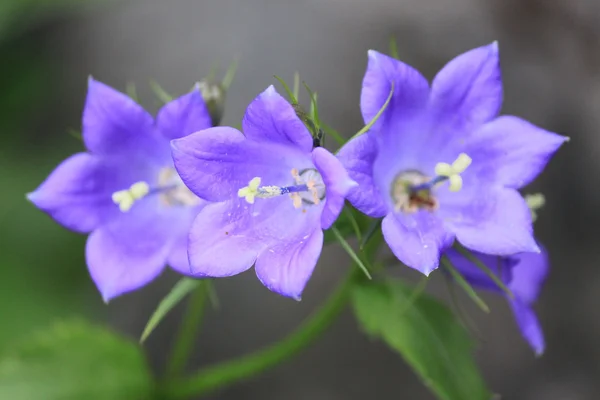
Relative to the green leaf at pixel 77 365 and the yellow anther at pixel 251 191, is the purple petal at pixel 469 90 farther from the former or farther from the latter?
the green leaf at pixel 77 365

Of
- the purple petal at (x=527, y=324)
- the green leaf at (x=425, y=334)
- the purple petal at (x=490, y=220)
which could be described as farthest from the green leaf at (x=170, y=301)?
the purple petal at (x=527, y=324)

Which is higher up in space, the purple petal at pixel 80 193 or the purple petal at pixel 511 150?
the purple petal at pixel 511 150

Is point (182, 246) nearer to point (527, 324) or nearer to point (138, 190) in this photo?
point (138, 190)

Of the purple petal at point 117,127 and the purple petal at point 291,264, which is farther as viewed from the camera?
the purple petal at point 117,127

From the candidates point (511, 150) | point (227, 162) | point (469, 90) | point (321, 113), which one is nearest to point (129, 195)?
point (227, 162)

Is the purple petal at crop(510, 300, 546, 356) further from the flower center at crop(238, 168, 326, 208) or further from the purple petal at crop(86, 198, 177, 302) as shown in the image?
the purple petal at crop(86, 198, 177, 302)

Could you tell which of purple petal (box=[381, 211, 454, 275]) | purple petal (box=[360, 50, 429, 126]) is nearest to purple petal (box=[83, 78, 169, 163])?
purple petal (box=[360, 50, 429, 126])

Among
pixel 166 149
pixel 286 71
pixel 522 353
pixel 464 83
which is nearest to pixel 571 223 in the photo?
pixel 522 353
